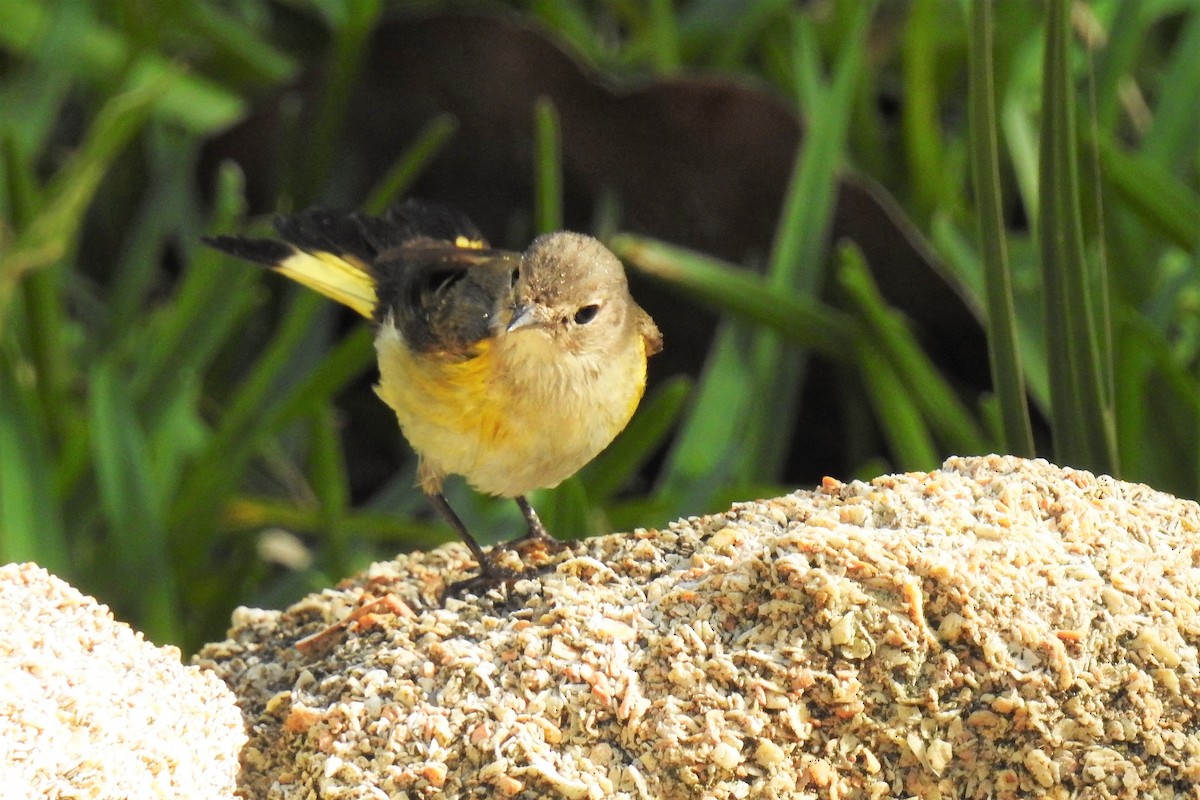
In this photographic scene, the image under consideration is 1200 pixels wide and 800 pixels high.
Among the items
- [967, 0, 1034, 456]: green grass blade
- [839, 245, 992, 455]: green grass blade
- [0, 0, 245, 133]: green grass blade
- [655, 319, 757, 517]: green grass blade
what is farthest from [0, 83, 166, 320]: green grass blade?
[967, 0, 1034, 456]: green grass blade

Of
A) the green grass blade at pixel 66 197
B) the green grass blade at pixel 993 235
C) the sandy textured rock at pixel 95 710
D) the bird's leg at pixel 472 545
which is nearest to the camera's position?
the sandy textured rock at pixel 95 710

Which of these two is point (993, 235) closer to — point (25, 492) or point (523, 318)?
point (523, 318)

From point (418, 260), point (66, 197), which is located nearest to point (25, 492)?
point (66, 197)

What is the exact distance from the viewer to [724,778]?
3.84 ft

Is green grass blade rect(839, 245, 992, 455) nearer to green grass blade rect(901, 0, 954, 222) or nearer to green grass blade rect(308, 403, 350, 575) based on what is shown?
green grass blade rect(901, 0, 954, 222)

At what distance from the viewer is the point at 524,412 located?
1814 mm

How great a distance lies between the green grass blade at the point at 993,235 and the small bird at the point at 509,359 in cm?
42

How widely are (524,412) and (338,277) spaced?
47cm

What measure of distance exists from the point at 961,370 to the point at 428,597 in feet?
4.91

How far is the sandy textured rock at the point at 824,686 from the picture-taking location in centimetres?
118

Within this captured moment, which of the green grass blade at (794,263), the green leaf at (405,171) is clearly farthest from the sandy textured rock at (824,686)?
the green leaf at (405,171)

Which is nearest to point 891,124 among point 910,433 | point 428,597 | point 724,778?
point 910,433

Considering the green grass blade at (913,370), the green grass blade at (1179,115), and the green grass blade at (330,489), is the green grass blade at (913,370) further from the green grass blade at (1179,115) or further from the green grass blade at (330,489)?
the green grass blade at (330,489)

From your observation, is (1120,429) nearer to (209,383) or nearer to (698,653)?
(698,653)
